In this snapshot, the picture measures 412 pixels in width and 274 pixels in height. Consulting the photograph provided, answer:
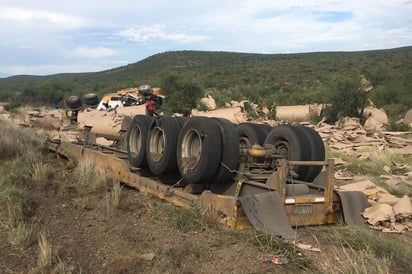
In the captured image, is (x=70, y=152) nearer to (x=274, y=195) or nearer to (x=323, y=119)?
(x=274, y=195)

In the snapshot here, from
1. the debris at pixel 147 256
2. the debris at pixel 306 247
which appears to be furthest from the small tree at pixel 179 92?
the debris at pixel 147 256

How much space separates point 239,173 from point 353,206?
5.15 feet

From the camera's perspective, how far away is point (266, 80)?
2223 inches

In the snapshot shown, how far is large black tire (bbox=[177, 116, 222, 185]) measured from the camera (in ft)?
20.0

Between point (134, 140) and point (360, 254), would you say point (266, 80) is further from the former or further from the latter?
point (360, 254)

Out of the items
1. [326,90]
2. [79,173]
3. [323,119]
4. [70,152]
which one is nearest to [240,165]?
[79,173]

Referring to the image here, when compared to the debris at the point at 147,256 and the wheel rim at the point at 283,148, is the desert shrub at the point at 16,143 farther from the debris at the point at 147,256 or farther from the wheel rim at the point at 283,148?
the debris at the point at 147,256

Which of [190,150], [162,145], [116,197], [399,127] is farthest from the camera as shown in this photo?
[399,127]

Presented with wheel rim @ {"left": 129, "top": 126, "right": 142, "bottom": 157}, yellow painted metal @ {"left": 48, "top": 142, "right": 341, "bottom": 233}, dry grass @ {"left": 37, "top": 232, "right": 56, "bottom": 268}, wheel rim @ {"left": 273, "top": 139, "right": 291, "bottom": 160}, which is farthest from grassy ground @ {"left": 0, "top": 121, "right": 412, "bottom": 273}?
wheel rim @ {"left": 273, "top": 139, "right": 291, "bottom": 160}

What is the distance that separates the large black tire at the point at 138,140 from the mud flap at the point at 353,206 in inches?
126

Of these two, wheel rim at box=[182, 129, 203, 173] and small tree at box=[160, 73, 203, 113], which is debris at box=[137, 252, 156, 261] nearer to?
wheel rim at box=[182, 129, 203, 173]

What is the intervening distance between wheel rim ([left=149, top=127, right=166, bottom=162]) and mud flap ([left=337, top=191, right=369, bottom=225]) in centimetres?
283

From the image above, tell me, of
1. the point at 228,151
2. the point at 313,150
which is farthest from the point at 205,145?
the point at 313,150

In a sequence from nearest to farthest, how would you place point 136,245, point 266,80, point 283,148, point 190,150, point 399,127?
point 136,245 < point 190,150 < point 283,148 < point 399,127 < point 266,80
